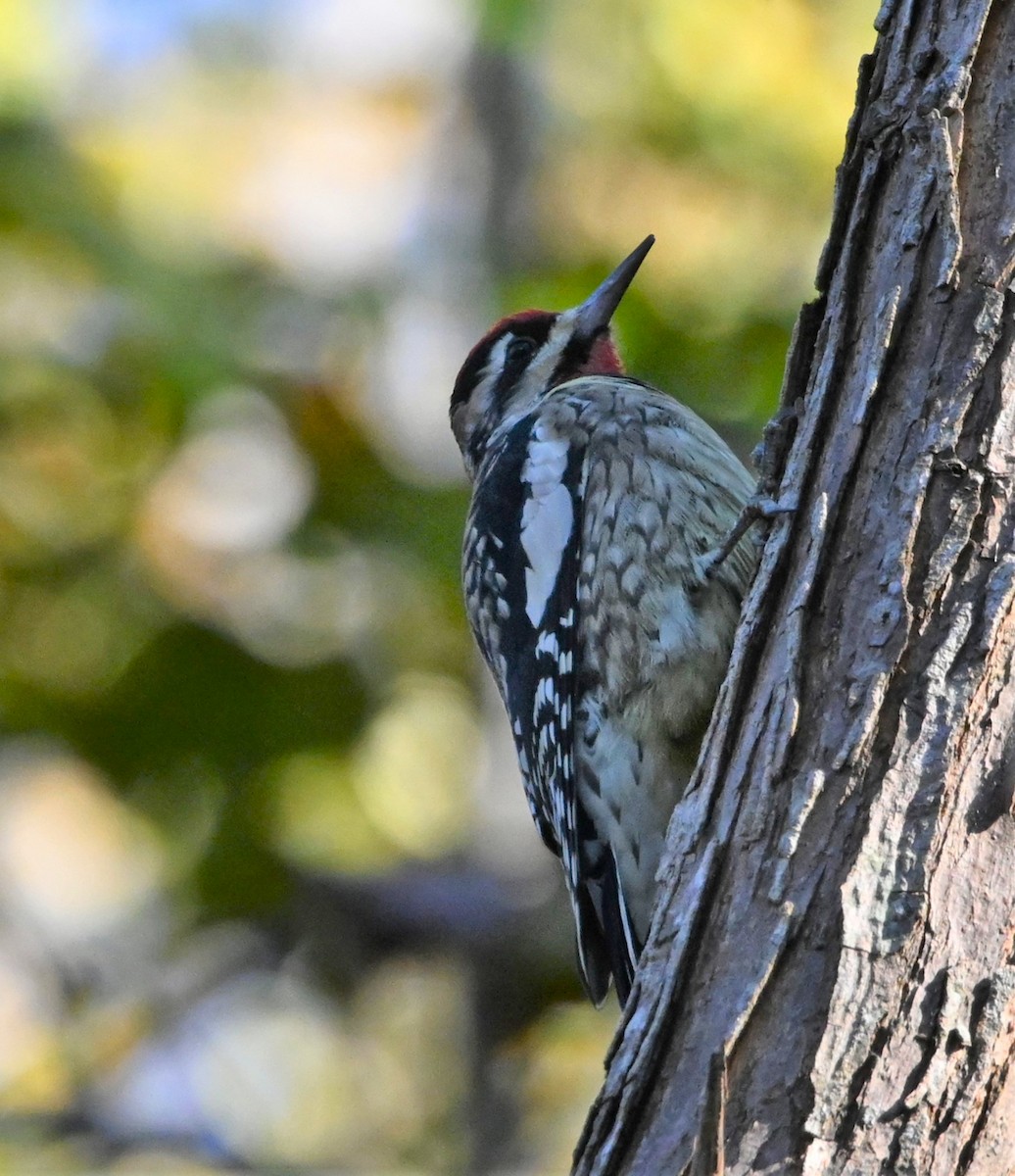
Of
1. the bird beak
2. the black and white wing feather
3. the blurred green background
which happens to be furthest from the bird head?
the blurred green background

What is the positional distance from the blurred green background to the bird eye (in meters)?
0.76

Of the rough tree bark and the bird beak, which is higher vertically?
the bird beak

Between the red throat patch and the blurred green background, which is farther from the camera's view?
the blurred green background

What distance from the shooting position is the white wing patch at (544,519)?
3.42 m

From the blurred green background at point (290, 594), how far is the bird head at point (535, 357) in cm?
75

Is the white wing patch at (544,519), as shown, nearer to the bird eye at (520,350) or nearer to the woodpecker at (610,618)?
the woodpecker at (610,618)

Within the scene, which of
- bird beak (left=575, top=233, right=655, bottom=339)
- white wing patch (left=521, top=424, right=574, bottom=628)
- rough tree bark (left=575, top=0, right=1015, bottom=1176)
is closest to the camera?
rough tree bark (left=575, top=0, right=1015, bottom=1176)

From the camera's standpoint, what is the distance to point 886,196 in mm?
2158

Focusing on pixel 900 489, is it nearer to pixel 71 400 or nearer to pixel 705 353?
pixel 705 353

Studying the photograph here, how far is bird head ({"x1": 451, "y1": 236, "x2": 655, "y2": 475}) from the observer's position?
4.13 metres

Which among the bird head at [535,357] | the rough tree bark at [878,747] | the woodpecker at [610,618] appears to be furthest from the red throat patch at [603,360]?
the rough tree bark at [878,747]

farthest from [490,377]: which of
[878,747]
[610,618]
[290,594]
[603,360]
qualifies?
[878,747]

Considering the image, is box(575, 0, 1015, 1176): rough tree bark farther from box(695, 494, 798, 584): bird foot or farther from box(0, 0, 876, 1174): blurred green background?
box(0, 0, 876, 1174): blurred green background

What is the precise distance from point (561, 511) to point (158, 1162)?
381cm
